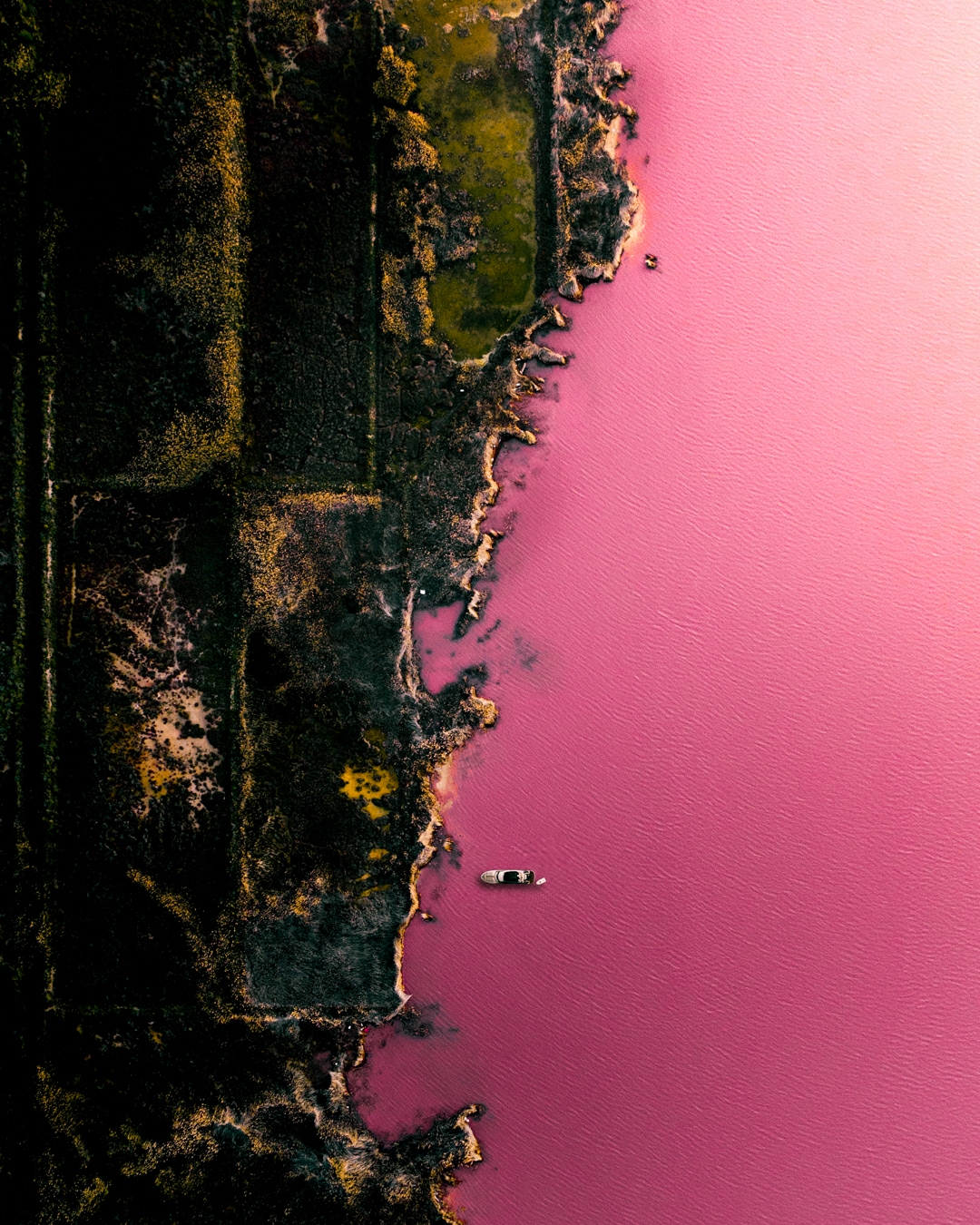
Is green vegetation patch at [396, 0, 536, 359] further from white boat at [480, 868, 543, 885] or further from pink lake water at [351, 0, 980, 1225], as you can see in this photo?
white boat at [480, 868, 543, 885]

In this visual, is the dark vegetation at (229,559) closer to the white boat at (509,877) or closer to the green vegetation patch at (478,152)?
the green vegetation patch at (478,152)

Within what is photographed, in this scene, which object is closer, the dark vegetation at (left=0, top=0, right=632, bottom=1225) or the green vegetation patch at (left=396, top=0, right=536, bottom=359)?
the dark vegetation at (left=0, top=0, right=632, bottom=1225)

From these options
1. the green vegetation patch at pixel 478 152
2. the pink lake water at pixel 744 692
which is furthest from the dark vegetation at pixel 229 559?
the pink lake water at pixel 744 692

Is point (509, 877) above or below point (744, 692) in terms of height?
below

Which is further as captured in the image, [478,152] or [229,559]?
[478,152]

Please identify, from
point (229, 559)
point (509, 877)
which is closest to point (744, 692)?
point (509, 877)

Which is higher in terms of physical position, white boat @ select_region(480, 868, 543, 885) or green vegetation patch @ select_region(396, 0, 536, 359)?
green vegetation patch @ select_region(396, 0, 536, 359)

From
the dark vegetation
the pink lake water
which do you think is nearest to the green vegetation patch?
the dark vegetation

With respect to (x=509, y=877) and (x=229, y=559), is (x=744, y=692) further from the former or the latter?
(x=229, y=559)

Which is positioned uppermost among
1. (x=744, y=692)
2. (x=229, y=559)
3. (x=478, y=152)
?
(x=478, y=152)

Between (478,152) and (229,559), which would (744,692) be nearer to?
(229,559)
